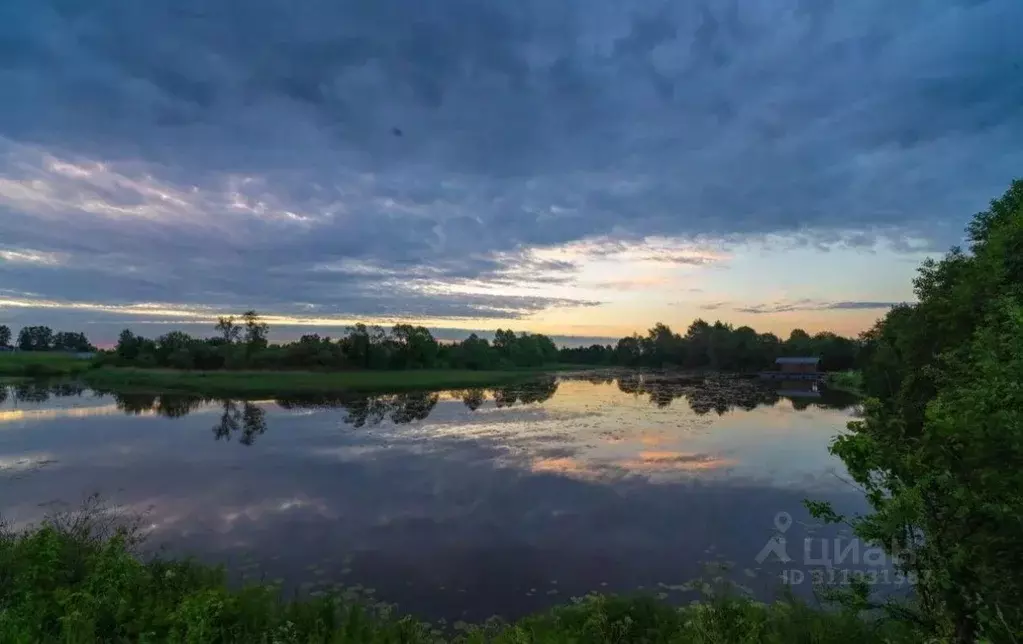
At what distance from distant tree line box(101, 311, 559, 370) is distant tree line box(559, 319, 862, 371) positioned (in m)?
46.6

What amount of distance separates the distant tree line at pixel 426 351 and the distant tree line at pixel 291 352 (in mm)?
123

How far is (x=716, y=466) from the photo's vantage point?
18.1 metres

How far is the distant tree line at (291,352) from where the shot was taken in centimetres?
7838

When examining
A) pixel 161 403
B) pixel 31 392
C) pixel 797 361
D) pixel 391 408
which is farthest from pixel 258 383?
pixel 797 361

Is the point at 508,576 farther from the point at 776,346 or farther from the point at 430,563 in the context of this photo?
the point at 776,346

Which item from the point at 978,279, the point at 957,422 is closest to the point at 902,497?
the point at 957,422

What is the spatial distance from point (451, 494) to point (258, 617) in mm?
8393

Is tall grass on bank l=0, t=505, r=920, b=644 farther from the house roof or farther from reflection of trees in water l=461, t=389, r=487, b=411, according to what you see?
the house roof

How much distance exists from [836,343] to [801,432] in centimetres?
8008

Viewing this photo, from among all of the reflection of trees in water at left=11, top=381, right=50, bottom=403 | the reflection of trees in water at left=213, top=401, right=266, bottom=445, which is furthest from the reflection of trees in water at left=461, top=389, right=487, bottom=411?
the reflection of trees in water at left=11, top=381, right=50, bottom=403

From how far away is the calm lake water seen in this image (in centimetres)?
965

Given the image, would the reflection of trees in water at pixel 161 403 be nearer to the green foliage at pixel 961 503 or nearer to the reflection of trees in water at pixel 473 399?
the reflection of trees in water at pixel 473 399

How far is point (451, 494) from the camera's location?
14.8 meters

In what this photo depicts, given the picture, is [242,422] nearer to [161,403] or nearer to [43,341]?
[161,403]
